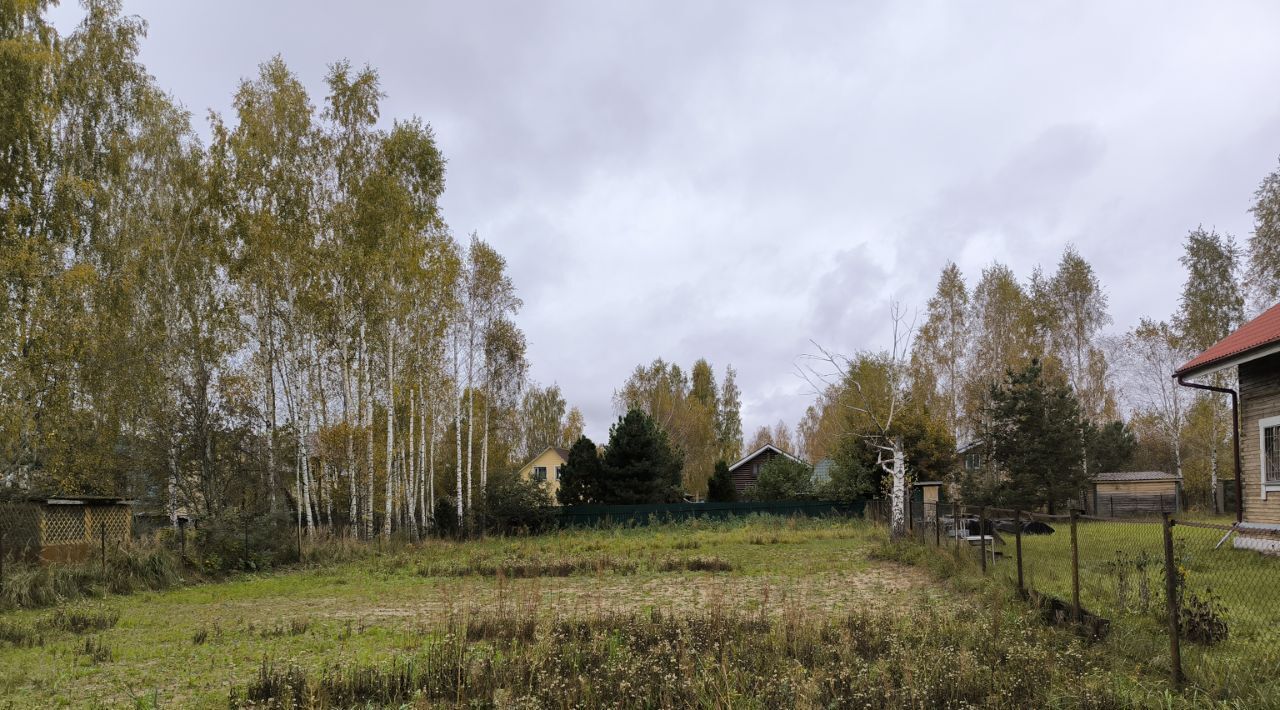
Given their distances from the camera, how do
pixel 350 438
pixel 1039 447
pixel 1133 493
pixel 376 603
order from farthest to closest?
1. pixel 1133 493
2. pixel 1039 447
3. pixel 350 438
4. pixel 376 603

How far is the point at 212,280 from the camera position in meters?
27.2

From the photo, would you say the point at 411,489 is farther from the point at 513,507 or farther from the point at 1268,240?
the point at 1268,240

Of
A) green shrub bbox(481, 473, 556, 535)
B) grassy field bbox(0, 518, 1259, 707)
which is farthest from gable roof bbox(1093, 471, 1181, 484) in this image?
grassy field bbox(0, 518, 1259, 707)

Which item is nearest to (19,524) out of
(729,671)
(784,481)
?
(729,671)

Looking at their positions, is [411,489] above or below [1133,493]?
above

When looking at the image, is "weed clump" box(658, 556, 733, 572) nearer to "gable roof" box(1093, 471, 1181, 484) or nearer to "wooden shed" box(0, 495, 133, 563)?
"wooden shed" box(0, 495, 133, 563)

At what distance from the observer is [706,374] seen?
2687 inches

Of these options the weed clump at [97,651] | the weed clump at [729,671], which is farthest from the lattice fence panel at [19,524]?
the weed clump at [729,671]

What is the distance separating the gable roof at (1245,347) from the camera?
13.8m

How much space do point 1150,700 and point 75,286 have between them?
79.2 ft

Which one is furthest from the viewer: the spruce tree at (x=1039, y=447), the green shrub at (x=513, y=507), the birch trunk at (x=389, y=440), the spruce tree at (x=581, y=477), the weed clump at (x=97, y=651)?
the spruce tree at (x=581, y=477)

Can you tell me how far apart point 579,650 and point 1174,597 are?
5007 mm

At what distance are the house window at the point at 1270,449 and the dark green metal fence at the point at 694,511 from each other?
63.5ft

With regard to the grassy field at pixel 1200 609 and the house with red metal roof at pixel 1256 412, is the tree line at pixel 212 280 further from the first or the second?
the house with red metal roof at pixel 1256 412
